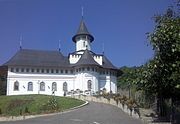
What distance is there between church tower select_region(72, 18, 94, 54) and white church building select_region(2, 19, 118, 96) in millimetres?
2107

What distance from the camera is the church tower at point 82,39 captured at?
256 ft

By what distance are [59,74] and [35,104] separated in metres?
25.2

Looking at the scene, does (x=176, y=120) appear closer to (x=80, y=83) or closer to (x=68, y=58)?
(x=80, y=83)

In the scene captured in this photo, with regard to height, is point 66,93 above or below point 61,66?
below

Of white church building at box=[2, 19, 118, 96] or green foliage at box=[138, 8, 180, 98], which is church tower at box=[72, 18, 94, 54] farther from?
green foliage at box=[138, 8, 180, 98]

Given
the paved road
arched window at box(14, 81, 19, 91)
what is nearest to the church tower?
arched window at box(14, 81, 19, 91)

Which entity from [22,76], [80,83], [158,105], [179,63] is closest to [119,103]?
[158,105]

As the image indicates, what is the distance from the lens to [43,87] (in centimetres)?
7138

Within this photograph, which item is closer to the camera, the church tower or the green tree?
the green tree

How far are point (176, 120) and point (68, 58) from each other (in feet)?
164

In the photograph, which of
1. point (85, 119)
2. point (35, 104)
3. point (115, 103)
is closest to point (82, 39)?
point (35, 104)

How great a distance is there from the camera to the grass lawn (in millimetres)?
40975

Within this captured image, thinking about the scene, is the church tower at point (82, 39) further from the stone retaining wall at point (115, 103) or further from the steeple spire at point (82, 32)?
the stone retaining wall at point (115, 103)

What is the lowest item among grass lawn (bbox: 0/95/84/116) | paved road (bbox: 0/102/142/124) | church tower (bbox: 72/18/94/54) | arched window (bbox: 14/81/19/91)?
paved road (bbox: 0/102/142/124)
